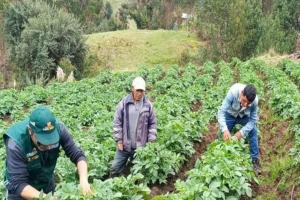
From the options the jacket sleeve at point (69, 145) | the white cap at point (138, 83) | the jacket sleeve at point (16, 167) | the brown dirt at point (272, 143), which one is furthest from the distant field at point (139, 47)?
the jacket sleeve at point (16, 167)

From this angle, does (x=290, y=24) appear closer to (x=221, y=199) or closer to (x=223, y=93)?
(x=223, y=93)

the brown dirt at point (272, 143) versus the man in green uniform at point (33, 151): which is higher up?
the man in green uniform at point (33, 151)

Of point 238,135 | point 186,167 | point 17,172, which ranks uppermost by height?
point 17,172

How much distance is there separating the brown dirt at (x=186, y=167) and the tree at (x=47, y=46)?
2367cm

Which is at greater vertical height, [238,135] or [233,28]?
[233,28]

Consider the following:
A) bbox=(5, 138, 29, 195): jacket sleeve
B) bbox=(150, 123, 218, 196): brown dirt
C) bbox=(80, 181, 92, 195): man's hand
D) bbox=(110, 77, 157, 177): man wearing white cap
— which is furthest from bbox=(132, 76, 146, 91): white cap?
bbox=(5, 138, 29, 195): jacket sleeve

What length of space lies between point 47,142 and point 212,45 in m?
36.4

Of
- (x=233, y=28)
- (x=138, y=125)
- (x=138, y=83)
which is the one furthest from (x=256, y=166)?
→ (x=233, y=28)

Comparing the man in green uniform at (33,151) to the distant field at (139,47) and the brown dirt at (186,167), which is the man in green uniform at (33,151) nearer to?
the brown dirt at (186,167)

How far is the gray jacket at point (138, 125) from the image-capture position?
8.49 metres

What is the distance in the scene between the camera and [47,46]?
113 feet

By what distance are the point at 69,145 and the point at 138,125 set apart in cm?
328

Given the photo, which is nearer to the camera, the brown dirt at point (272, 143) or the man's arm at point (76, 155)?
the man's arm at point (76, 155)

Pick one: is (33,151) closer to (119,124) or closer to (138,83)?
(138,83)
